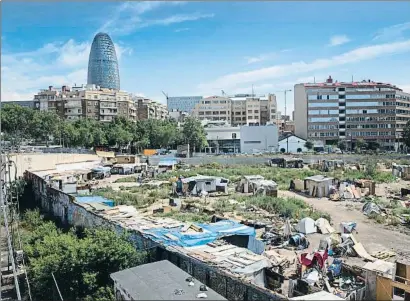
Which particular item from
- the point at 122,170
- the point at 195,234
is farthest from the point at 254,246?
the point at 122,170

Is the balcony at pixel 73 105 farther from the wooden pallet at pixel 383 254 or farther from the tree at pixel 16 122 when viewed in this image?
the wooden pallet at pixel 383 254

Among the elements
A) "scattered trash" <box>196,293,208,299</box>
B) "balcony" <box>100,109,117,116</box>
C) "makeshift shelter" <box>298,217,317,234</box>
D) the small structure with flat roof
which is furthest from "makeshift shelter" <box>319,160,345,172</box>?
"balcony" <box>100,109,117,116</box>

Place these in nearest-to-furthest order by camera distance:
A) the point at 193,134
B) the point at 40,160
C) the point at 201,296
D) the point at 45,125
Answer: the point at 201,296 < the point at 40,160 < the point at 45,125 < the point at 193,134

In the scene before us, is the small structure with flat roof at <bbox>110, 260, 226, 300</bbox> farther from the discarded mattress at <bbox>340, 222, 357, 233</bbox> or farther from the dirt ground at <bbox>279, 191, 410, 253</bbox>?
the discarded mattress at <bbox>340, 222, 357, 233</bbox>

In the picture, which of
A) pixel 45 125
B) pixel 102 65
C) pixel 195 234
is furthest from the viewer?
pixel 102 65

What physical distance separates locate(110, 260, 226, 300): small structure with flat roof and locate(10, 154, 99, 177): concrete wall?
→ 63.9ft

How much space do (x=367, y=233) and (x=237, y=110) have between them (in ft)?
213

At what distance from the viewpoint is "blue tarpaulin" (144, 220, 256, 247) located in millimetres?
10117

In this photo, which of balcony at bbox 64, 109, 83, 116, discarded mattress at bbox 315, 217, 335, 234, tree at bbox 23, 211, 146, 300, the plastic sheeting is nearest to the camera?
tree at bbox 23, 211, 146, 300

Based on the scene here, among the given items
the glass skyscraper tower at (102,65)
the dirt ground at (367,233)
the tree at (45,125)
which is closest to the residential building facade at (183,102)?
the glass skyscraper tower at (102,65)

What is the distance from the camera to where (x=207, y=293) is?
240 inches

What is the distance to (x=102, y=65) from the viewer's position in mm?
102562

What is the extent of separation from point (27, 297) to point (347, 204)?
1588cm

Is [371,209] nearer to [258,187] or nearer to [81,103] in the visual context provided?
[258,187]
